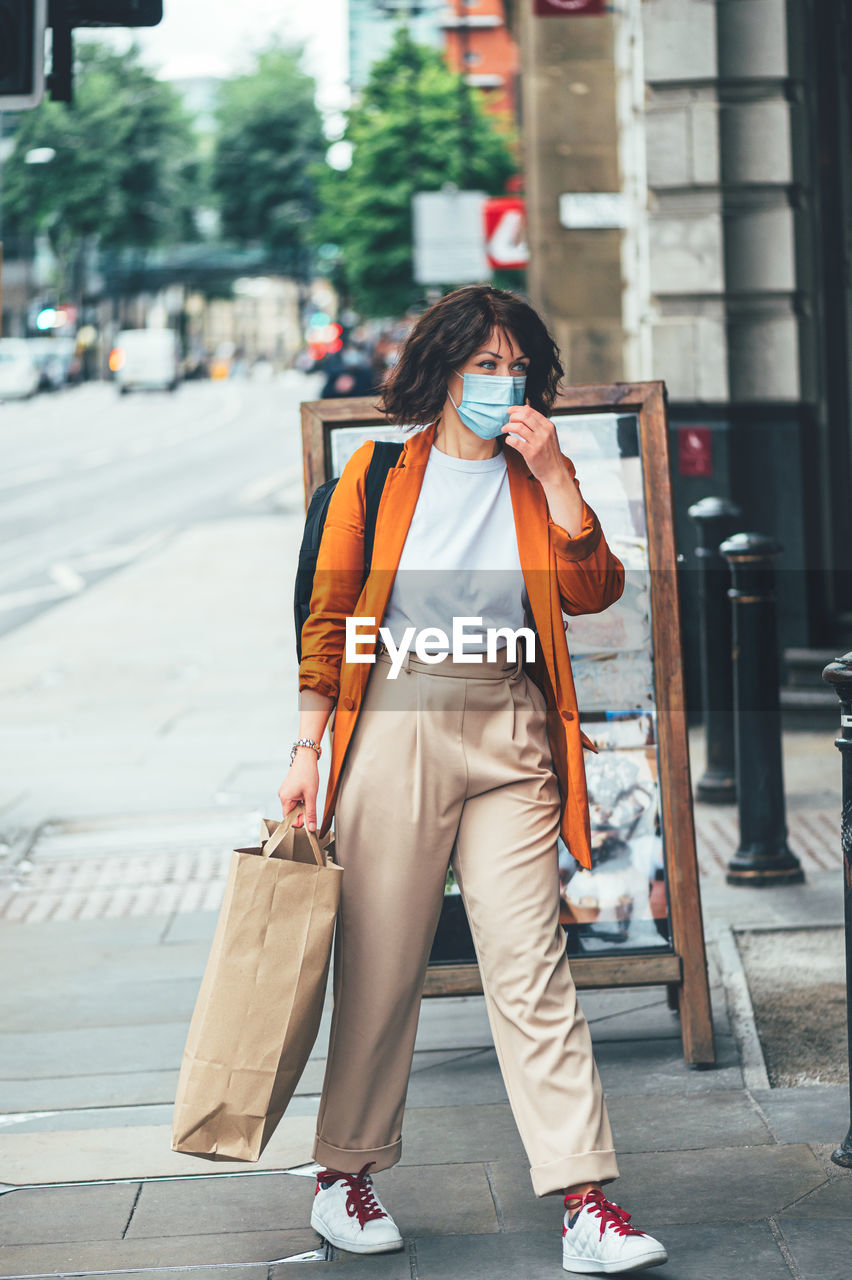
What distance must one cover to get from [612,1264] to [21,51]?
350 cm

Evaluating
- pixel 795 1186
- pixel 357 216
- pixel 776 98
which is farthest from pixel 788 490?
pixel 357 216

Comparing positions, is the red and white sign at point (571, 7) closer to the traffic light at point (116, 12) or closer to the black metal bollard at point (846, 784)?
the traffic light at point (116, 12)

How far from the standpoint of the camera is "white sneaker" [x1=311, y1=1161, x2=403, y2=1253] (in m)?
3.50

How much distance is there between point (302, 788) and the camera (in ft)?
11.2

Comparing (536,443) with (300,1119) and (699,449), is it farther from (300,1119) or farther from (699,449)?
(699,449)

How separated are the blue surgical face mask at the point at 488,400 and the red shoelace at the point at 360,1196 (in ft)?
4.81

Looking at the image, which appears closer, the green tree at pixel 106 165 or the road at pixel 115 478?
the road at pixel 115 478

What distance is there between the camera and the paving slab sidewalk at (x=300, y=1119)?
3.53 meters

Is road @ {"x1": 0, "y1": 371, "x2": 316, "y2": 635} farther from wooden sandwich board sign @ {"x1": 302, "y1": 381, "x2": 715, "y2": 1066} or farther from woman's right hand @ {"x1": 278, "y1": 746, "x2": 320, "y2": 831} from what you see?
woman's right hand @ {"x1": 278, "y1": 746, "x2": 320, "y2": 831}

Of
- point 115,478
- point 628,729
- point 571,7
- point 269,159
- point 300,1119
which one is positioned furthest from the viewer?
point 269,159

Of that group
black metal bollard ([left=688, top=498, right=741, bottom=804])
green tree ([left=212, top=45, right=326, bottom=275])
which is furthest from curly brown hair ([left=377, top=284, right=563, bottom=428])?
green tree ([left=212, top=45, right=326, bottom=275])

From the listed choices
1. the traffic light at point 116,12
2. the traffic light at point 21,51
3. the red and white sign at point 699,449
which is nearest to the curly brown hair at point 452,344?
the traffic light at point 21,51

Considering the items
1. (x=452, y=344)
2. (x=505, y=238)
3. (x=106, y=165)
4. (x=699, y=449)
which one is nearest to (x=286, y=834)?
(x=452, y=344)

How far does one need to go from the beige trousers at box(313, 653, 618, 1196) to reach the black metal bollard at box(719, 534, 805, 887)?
273cm
